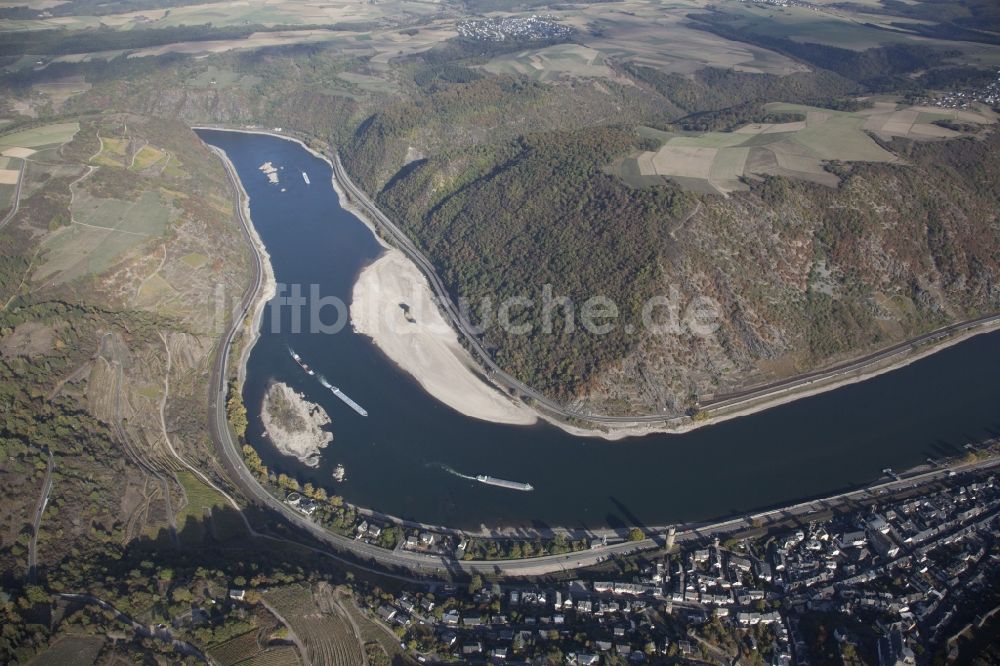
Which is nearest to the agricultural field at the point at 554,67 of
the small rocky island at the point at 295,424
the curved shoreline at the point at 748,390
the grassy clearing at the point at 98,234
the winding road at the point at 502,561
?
the grassy clearing at the point at 98,234

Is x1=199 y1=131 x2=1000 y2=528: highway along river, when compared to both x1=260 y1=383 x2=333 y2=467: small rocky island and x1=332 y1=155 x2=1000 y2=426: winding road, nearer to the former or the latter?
x1=260 y1=383 x2=333 y2=467: small rocky island

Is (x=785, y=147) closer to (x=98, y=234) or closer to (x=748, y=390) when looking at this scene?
(x=748, y=390)

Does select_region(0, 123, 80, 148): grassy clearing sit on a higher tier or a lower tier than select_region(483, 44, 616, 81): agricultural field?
lower

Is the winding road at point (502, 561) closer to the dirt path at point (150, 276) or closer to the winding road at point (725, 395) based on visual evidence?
the winding road at point (725, 395)

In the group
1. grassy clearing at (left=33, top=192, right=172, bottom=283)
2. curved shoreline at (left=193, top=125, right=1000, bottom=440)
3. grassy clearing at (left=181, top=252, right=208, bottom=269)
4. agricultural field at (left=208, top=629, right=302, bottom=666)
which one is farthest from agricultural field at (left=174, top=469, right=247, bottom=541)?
grassy clearing at (left=181, top=252, right=208, bottom=269)

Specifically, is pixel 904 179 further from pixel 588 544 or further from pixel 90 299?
pixel 90 299

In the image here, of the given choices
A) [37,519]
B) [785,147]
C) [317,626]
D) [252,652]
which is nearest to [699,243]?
[785,147]

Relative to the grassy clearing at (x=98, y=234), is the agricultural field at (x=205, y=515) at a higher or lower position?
lower
